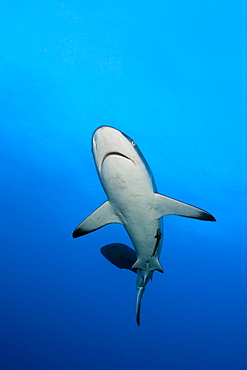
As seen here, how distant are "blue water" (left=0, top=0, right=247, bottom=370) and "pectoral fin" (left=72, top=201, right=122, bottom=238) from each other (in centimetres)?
506

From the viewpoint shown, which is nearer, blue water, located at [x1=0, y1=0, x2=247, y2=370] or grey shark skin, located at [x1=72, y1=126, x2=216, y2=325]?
grey shark skin, located at [x1=72, y1=126, x2=216, y2=325]

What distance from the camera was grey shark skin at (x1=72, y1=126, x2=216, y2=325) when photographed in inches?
144

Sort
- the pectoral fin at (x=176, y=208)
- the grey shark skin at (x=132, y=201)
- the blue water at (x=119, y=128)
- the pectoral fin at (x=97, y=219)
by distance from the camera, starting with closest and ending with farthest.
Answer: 1. the grey shark skin at (x=132, y=201)
2. the pectoral fin at (x=176, y=208)
3. the pectoral fin at (x=97, y=219)
4. the blue water at (x=119, y=128)

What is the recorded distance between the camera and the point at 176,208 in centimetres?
484

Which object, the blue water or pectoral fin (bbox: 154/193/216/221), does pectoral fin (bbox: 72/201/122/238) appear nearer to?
pectoral fin (bbox: 154/193/216/221)

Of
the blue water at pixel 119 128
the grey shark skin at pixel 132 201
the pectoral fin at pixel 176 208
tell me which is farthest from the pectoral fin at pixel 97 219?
the blue water at pixel 119 128

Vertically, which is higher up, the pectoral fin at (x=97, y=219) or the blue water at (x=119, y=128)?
the blue water at (x=119, y=128)

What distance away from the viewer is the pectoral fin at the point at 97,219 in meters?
5.03

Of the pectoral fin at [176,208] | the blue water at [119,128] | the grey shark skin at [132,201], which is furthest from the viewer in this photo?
the blue water at [119,128]

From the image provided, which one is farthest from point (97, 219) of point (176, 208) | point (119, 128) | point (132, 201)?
point (119, 128)

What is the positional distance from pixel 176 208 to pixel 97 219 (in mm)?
1445

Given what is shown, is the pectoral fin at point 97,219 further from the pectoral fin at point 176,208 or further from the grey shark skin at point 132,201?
the pectoral fin at point 176,208

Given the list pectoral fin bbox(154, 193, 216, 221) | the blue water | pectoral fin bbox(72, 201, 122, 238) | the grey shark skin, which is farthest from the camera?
the blue water

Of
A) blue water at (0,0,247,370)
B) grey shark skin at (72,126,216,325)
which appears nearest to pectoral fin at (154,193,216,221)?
grey shark skin at (72,126,216,325)
